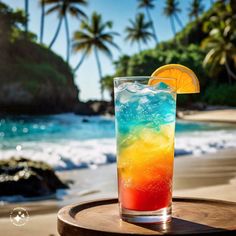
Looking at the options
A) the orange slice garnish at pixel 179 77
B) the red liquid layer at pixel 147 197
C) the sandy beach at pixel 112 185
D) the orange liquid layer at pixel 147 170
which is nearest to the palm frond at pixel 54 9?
the sandy beach at pixel 112 185

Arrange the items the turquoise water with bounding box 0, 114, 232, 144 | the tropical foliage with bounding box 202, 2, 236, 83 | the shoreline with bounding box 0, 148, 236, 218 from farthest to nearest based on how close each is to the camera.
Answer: the tropical foliage with bounding box 202, 2, 236, 83
the turquoise water with bounding box 0, 114, 232, 144
the shoreline with bounding box 0, 148, 236, 218

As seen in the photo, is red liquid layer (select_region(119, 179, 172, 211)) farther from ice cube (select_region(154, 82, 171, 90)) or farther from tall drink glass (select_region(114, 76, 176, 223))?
ice cube (select_region(154, 82, 171, 90))

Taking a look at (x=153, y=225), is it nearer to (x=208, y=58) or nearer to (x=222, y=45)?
(x=222, y=45)

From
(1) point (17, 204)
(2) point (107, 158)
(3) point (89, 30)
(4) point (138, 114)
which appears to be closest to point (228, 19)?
(3) point (89, 30)

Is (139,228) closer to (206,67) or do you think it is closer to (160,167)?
(160,167)

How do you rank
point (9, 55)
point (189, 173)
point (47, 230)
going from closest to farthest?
point (47, 230) < point (189, 173) < point (9, 55)

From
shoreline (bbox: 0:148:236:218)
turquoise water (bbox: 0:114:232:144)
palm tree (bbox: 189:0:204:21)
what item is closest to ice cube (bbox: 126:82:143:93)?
shoreline (bbox: 0:148:236:218)
